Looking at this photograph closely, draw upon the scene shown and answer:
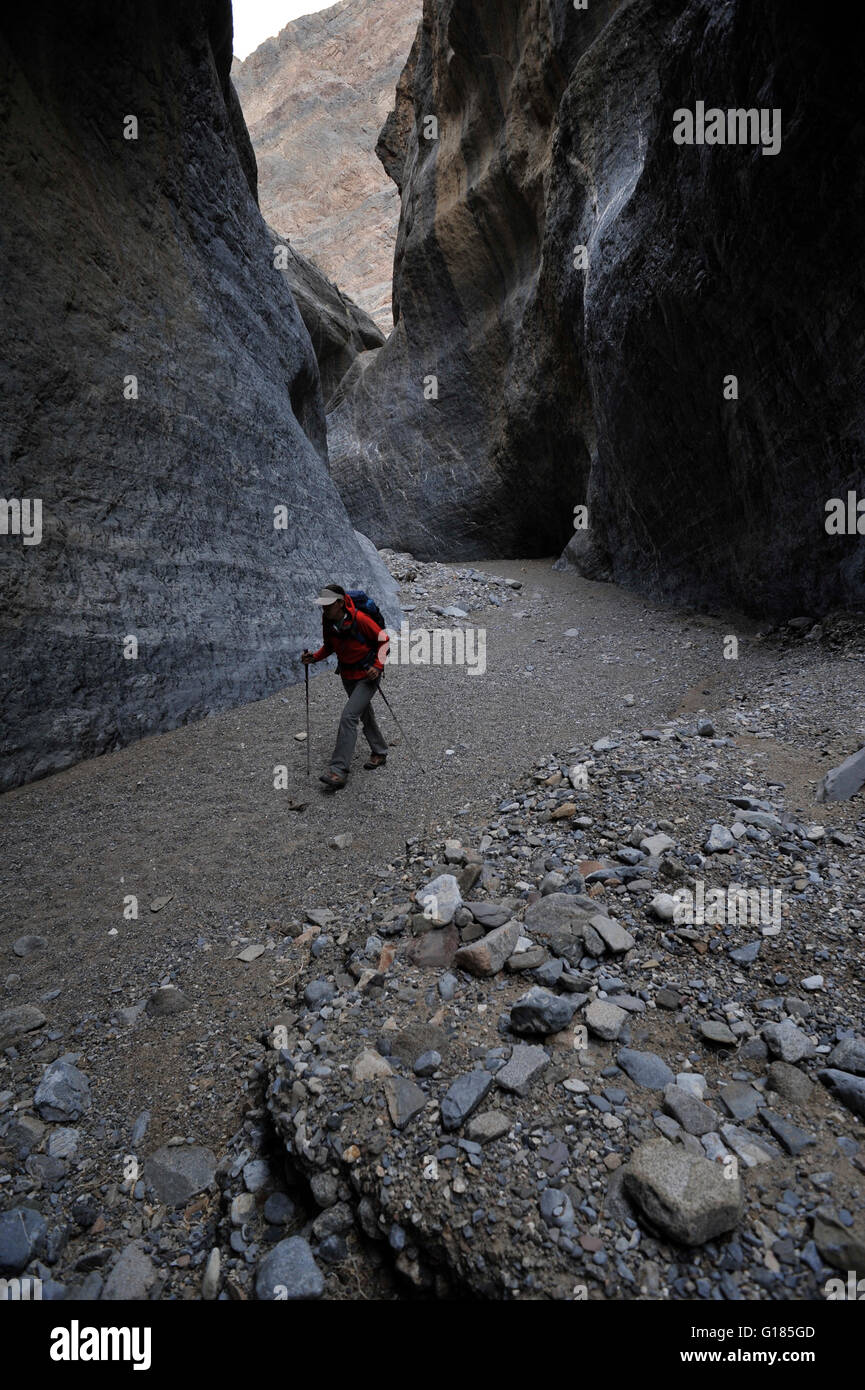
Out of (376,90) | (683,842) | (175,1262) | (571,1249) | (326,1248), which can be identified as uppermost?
(376,90)

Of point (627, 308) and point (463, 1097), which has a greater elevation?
point (627, 308)

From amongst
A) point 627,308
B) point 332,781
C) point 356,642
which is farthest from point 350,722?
point 627,308

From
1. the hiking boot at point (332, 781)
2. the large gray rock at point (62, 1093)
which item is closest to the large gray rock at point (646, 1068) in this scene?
the large gray rock at point (62, 1093)

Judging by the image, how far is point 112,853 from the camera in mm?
5105

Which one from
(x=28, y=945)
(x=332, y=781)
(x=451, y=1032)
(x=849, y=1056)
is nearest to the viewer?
(x=849, y=1056)

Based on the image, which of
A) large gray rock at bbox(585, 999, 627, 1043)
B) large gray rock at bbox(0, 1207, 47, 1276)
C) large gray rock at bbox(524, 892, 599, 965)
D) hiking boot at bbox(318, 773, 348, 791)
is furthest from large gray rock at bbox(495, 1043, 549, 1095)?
hiking boot at bbox(318, 773, 348, 791)

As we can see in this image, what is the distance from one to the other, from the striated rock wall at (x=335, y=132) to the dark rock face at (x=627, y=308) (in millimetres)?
36430

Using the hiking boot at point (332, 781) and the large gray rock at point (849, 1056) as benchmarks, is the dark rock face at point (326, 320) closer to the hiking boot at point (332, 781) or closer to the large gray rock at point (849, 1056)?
the hiking boot at point (332, 781)

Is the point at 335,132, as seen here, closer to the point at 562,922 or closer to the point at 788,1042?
the point at 562,922

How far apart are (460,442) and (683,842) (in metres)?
17.9

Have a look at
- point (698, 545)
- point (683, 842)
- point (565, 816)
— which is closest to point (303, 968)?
point (565, 816)

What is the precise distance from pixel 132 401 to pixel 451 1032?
24.1ft

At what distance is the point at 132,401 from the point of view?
7.32 m

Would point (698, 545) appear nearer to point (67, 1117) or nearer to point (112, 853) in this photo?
point (112, 853)
